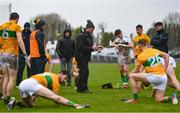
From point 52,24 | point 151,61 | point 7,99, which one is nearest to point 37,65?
point 7,99

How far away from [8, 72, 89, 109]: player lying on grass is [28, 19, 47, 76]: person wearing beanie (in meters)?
2.47

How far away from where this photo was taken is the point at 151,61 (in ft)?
36.0

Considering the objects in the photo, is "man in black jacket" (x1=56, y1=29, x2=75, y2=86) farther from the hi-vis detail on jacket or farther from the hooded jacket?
the hi-vis detail on jacket

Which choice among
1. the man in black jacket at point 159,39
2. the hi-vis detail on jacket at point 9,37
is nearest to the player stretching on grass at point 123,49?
the man in black jacket at point 159,39

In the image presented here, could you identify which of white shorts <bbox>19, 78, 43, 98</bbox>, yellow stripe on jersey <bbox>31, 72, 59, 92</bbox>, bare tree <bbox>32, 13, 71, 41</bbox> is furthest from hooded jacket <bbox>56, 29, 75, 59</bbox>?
bare tree <bbox>32, 13, 71, 41</bbox>

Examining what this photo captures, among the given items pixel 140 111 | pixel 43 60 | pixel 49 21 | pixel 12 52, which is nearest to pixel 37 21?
pixel 43 60

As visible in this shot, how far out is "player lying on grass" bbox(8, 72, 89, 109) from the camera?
1000cm

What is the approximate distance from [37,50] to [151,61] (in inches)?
134

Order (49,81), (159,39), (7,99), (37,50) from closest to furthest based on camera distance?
(49,81)
(7,99)
(37,50)
(159,39)

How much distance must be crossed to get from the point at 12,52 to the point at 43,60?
1692 mm

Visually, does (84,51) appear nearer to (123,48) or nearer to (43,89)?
(123,48)

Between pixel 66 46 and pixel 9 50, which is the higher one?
pixel 9 50

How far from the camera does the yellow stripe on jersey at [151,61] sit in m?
11.0

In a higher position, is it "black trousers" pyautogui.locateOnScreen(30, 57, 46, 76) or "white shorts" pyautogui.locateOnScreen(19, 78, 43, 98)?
"black trousers" pyautogui.locateOnScreen(30, 57, 46, 76)
